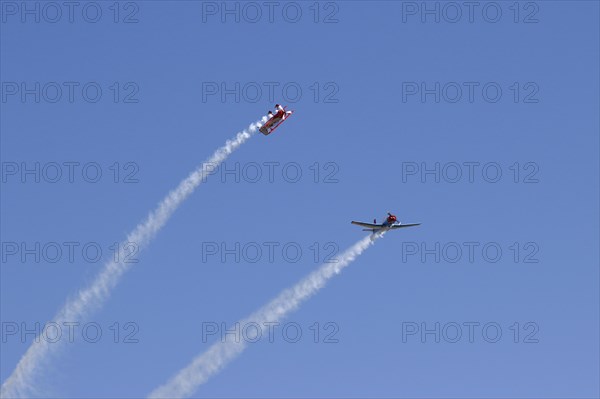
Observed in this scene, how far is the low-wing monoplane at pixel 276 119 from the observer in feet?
516

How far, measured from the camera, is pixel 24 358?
148125 mm

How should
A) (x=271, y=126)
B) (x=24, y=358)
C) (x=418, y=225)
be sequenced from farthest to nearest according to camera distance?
(x=418, y=225) → (x=271, y=126) → (x=24, y=358)

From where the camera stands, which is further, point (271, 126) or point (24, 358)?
point (271, 126)

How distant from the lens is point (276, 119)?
516ft

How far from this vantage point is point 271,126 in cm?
15762

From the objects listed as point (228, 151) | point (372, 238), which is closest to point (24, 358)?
point (228, 151)

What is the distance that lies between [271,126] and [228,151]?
6438mm

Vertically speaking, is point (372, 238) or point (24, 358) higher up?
point (372, 238)

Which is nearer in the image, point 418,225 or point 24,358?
point 24,358

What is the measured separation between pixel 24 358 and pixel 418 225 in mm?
52314

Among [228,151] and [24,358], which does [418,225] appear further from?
[24,358]

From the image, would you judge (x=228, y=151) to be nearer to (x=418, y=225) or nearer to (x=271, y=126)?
(x=271, y=126)

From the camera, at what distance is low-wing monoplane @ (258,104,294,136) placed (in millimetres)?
157125

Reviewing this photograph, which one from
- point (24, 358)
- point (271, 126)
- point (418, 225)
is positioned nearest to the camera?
point (24, 358)
